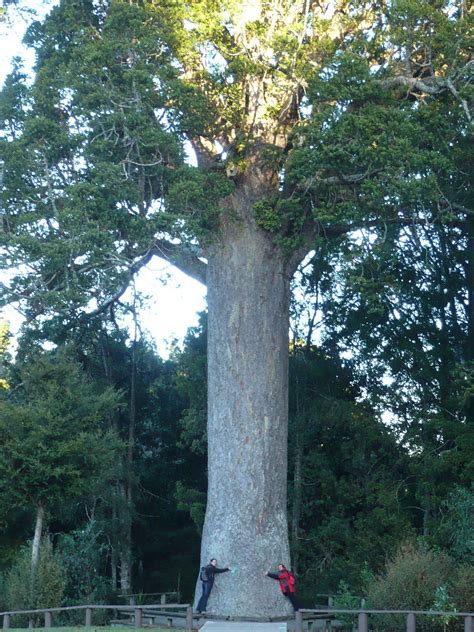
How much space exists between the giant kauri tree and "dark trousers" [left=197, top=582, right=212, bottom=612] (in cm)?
36

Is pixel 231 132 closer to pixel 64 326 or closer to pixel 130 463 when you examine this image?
pixel 64 326

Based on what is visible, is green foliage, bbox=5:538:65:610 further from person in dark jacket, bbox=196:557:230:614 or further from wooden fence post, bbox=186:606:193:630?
wooden fence post, bbox=186:606:193:630

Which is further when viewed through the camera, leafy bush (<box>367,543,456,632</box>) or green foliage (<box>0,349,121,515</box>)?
green foliage (<box>0,349,121,515</box>)

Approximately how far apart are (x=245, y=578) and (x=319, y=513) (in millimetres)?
10251

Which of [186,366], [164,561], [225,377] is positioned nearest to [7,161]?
[225,377]

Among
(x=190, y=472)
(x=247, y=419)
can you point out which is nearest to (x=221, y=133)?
(x=247, y=419)

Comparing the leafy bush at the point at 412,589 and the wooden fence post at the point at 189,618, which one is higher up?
the leafy bush at the point at 412,589

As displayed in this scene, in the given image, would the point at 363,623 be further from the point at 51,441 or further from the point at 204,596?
the point at 51,441

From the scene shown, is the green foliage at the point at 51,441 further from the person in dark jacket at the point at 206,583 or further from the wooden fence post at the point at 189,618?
the wooden fence post at the point at 189,618

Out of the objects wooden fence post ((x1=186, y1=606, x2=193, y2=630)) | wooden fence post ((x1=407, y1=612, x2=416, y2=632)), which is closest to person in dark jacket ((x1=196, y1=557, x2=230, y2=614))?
wooden fence post ((x1=186, y1=606, x2=193, y2=630))

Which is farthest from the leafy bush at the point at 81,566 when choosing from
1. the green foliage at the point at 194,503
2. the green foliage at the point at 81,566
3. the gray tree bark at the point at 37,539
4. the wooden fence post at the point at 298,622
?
the wooden fence post at the point at 298,622

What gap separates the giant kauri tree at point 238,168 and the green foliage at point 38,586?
3.13m

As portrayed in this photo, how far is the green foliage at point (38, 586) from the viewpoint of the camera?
21.1 metres

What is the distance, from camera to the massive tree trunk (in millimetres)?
21078
